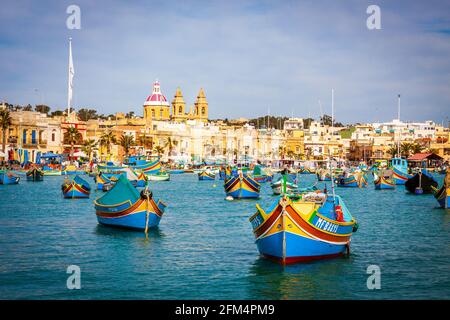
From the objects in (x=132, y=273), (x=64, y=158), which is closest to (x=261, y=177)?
(x=64, y=158)

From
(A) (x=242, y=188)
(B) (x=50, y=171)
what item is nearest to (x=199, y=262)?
(A) (x=242, y=188)

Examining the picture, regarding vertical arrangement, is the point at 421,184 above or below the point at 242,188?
below

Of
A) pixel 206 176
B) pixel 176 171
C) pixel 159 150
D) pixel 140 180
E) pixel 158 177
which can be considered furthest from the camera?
pixel 159 150

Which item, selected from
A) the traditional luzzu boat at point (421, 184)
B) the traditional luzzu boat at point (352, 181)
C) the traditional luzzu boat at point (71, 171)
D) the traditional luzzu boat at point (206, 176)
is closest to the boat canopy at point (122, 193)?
the traditional luzzu boat at point (421, 184)

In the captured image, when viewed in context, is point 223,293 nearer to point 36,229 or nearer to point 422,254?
point 422,254

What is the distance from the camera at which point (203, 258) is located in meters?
29.4

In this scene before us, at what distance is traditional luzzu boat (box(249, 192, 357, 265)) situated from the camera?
25.4 meters

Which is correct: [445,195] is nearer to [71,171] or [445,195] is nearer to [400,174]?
[400,174]

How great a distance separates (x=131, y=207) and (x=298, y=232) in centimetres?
1345

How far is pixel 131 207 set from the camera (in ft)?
120

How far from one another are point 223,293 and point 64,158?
11336 cm

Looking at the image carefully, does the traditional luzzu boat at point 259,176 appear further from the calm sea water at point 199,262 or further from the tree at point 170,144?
the tree at point 170,144

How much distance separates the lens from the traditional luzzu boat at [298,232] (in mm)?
25438

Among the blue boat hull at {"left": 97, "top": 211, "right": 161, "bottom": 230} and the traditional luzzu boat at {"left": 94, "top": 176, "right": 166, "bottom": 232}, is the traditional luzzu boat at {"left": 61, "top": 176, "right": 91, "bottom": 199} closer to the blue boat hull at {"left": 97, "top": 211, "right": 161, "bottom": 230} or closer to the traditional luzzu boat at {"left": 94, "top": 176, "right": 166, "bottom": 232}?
the traditional luzzu boat at {"left": 94, "top": 176, "right": 166, "bottom": 232}
